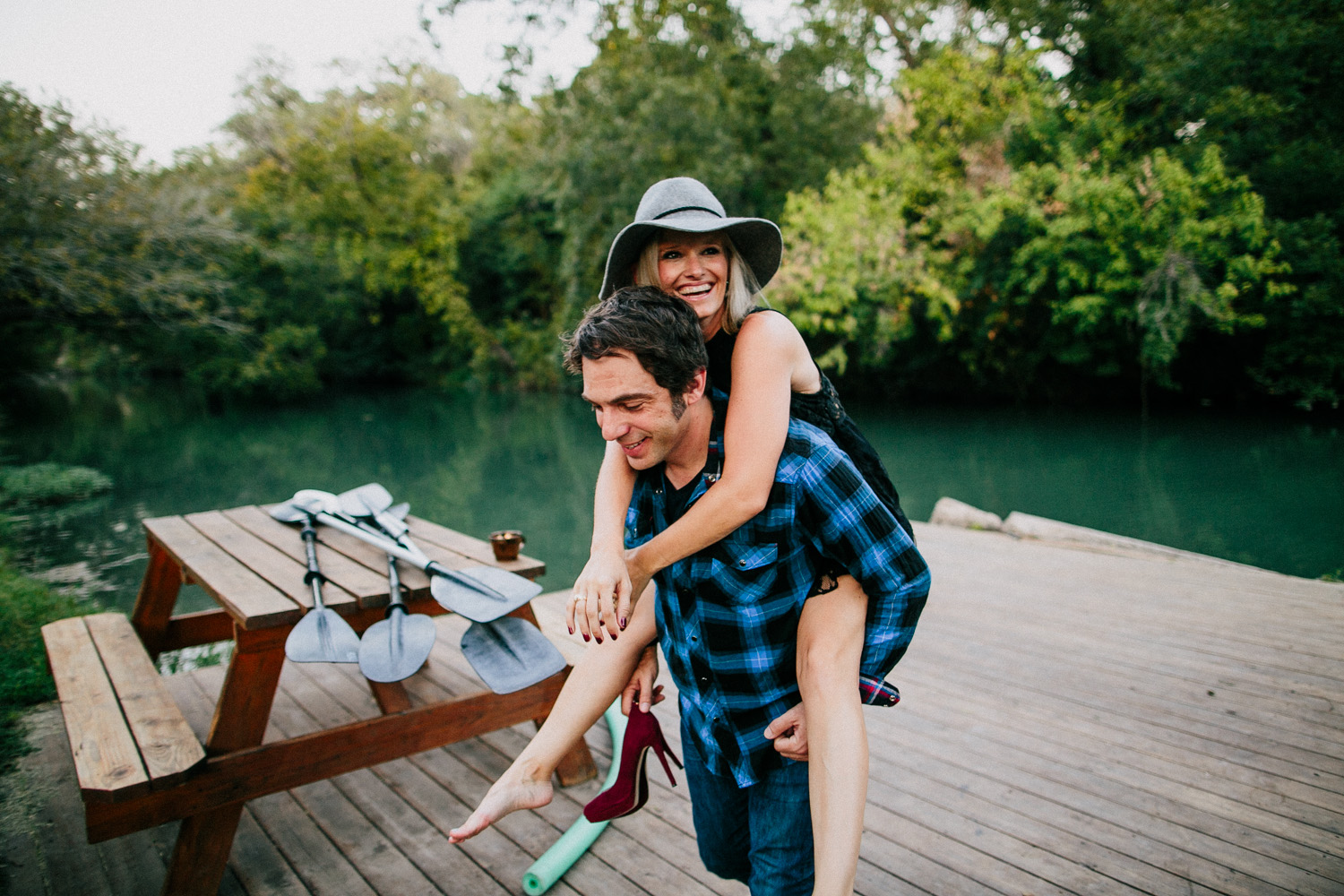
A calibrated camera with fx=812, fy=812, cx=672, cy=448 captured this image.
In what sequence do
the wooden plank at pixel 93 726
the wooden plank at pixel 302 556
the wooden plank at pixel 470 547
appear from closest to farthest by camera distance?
the wooden plank at pixel 93 726 → the wooden plank at pixel 302 556 → the wooden plank at pixel 470 547

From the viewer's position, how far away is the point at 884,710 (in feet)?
10.7

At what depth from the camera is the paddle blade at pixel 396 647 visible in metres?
2.16

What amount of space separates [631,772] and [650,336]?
2.86 feet

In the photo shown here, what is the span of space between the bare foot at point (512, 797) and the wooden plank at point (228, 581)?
1.11m

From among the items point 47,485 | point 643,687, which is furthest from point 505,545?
point 47,485

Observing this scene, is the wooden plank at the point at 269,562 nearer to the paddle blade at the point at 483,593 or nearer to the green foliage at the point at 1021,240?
the paddle blade at the point at 483,593

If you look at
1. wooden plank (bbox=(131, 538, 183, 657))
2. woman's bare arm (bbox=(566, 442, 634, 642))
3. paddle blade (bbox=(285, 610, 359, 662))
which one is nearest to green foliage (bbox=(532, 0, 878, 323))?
wooden plank (bbox=(131, 538, 183, 657))

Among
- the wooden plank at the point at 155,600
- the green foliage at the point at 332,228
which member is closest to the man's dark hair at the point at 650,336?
the wooden plank at the point at 155,600

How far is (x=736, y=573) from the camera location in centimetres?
141

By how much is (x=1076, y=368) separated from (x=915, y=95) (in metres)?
6.57

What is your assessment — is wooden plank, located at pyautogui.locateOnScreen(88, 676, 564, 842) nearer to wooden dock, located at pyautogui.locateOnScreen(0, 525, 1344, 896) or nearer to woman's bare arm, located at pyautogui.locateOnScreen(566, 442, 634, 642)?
wooden dock, located at pyautogui.locateOnScreen(0, 525, 1344, 896)

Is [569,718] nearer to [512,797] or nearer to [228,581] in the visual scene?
[512,797]

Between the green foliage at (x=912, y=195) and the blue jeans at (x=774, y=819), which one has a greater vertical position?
the green foliage at (x=912, y=195)

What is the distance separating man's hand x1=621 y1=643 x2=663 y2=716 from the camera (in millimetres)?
1617
